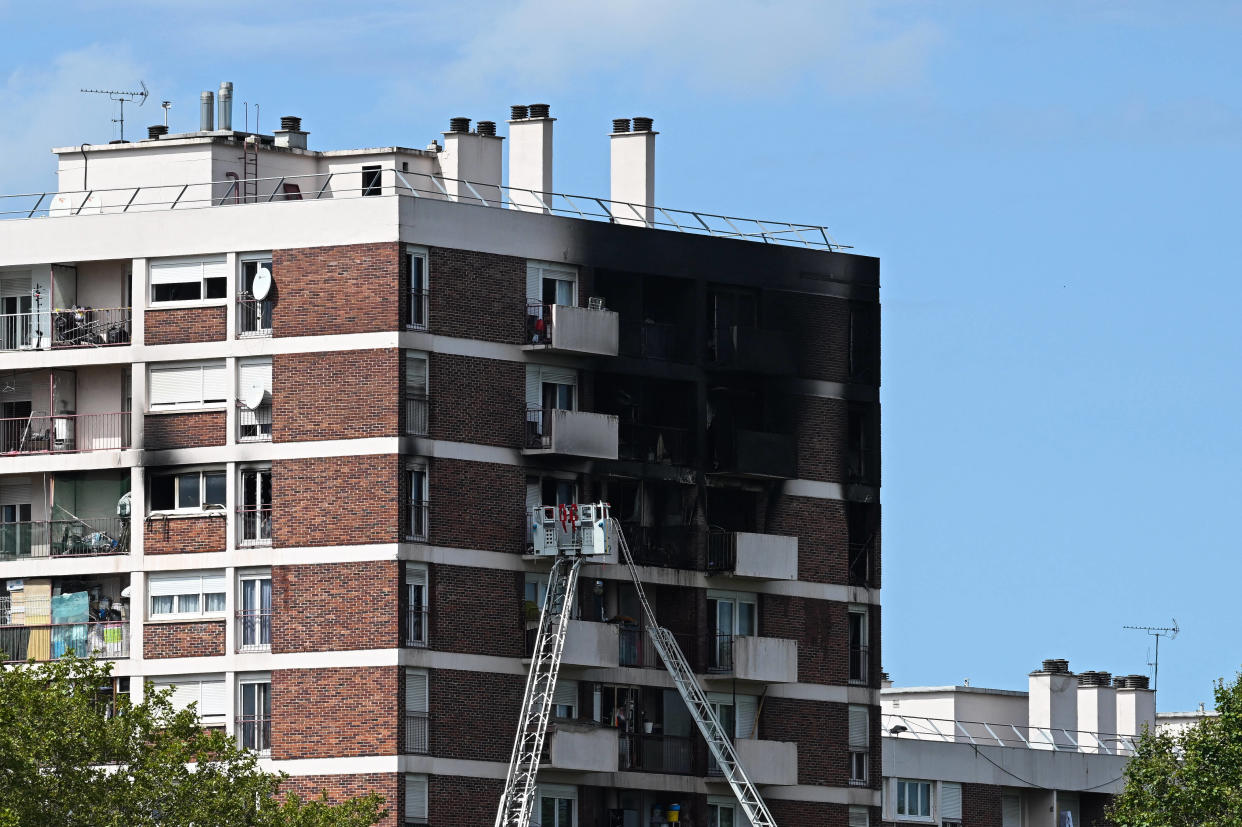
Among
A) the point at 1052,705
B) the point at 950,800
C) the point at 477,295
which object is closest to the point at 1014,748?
the point at 950,800

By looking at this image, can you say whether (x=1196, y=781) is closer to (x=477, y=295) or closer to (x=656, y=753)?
(x=656, y=753)

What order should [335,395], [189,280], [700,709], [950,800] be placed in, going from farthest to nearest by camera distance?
[950,800] → [700,709] → [189,280] → [335,395]

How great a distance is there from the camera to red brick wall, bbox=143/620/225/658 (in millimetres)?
110438

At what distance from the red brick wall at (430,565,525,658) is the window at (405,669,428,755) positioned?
118cm

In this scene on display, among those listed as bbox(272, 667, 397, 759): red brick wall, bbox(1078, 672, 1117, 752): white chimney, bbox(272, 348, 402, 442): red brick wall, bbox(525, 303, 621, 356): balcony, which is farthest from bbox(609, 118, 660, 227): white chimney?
bbox(1078, 672, 1117, 752): white chimney

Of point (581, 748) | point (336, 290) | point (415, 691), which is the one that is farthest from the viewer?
point (581, 748)

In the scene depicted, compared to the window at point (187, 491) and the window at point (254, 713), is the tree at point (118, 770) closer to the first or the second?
the window at point (254, 713)

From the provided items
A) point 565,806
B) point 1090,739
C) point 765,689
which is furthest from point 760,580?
point 1090,739

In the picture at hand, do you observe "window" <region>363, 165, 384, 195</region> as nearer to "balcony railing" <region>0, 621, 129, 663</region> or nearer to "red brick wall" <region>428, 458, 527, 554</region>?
"red brick wall" <region>428, 458, 527, 554</region>

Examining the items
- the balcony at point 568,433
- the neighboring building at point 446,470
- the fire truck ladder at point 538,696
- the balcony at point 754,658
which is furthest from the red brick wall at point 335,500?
the balcony at point 754,658

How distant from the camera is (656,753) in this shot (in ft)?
375

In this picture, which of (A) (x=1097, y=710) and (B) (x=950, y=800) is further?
(A) (x=1097, y=710)

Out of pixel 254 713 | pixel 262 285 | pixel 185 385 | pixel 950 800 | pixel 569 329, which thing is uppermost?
pixel 262 285

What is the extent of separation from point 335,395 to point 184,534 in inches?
266
